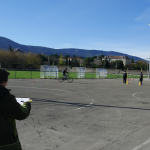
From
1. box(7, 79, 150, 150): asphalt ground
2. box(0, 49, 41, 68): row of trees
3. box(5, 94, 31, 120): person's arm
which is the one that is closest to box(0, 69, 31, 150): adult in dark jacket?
box(5, 94, 31, 120): person's arm

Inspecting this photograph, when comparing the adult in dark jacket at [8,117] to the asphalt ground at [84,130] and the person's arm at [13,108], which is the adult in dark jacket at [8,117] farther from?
the asphalt ground at [84,130]

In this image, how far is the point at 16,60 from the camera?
89.2 metres

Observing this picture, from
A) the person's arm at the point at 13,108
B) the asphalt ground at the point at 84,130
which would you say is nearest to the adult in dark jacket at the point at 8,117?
the person's arm at the point at 13,108

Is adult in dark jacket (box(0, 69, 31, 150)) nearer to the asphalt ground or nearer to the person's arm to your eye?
the person's arm

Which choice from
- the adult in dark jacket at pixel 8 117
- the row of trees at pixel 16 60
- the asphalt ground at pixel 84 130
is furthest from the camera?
the row of trees at pixel 16 60

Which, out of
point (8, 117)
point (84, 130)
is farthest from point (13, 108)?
point (84, 130)

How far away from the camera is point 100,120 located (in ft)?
22.2

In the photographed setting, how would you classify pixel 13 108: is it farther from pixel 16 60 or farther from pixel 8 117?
pixel 16 60

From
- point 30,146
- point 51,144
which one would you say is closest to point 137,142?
point 51,144

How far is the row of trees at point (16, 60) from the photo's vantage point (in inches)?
3327

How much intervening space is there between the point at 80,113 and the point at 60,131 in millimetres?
2362

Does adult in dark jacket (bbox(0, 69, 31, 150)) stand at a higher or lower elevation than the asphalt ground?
higher

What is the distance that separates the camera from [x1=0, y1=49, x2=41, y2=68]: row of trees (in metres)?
84.5

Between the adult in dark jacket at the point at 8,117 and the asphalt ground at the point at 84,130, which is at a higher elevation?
the adult in dark jacket at the point at 8,117
